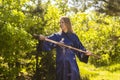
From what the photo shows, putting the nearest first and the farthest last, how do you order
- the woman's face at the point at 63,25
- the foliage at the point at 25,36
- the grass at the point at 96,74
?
the woman's face at the point at 63,25 < the foliage at the point at 25,36 < the grass at the point at 96,74

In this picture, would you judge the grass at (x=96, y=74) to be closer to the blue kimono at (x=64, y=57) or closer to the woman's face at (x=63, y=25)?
the blue kimono at (x=64, y=57)

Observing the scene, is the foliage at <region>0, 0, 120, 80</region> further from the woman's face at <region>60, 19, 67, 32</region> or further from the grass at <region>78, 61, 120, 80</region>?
the woman's face at <region>60, 19, 67, 32</region>

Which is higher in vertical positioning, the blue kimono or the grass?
the blue kimono

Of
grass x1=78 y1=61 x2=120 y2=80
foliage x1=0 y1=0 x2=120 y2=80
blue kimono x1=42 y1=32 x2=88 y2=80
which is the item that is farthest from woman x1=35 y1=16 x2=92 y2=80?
grass x1=78 y1=61 x2=120 y2=80

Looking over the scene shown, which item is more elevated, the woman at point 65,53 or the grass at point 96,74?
the woman at point 65,53

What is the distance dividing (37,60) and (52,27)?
2067 millimetres

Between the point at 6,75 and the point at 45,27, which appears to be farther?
the point at 45,27

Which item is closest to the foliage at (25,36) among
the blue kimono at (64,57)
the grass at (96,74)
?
the grass at (96,74)

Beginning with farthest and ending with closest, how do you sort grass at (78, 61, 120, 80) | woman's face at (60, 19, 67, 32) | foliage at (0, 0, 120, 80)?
grass at (78, 61, 120, 80), foliage at (0, 0, 120, 80), woman's face at (60, 19, 67, 32)

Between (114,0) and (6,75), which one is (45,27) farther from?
(114,0)

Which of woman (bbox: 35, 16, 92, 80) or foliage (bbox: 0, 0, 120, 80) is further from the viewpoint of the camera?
foliage (bbox: 0, 0, 120, 80)

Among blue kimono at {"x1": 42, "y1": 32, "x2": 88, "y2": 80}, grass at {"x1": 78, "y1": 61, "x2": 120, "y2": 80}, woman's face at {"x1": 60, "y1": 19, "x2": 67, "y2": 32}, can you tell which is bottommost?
grass at {"x1": 78, "y1": 61, "x2": 120, "y2": 80}

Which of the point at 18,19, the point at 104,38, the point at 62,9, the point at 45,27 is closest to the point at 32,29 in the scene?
the point at 45,27

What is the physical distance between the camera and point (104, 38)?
29969 mm
